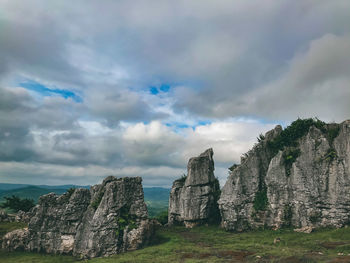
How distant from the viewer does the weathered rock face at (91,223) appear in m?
43.1

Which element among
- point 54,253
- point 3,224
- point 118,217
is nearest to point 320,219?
point 118,217

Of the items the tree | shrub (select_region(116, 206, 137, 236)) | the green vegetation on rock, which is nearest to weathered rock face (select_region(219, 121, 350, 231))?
shrub (select_region(116, 206, 137, 236))

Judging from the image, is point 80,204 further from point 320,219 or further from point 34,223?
point 320,219

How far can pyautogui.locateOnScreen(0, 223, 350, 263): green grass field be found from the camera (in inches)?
1222

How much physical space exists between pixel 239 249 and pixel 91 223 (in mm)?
24549

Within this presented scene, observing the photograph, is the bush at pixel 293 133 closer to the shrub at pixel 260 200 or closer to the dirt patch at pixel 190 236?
the shrub at pixel 260 200

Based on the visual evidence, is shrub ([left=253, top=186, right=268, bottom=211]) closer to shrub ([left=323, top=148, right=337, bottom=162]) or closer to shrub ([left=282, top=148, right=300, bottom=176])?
shrub ([left=282, top=148, right=300, bottom=176])

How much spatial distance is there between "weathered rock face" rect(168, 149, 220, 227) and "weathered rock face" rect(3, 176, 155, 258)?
17.8m

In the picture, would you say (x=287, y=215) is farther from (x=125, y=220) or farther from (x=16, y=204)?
(x=16, y=204)

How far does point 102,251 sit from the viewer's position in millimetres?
42031

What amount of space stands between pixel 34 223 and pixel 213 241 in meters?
33.5

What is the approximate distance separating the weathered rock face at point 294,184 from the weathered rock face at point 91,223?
2031cm

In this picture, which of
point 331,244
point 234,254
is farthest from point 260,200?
point 234,254

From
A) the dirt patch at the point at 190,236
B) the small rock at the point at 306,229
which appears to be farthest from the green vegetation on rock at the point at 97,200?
the small rock at the point at 306,229
